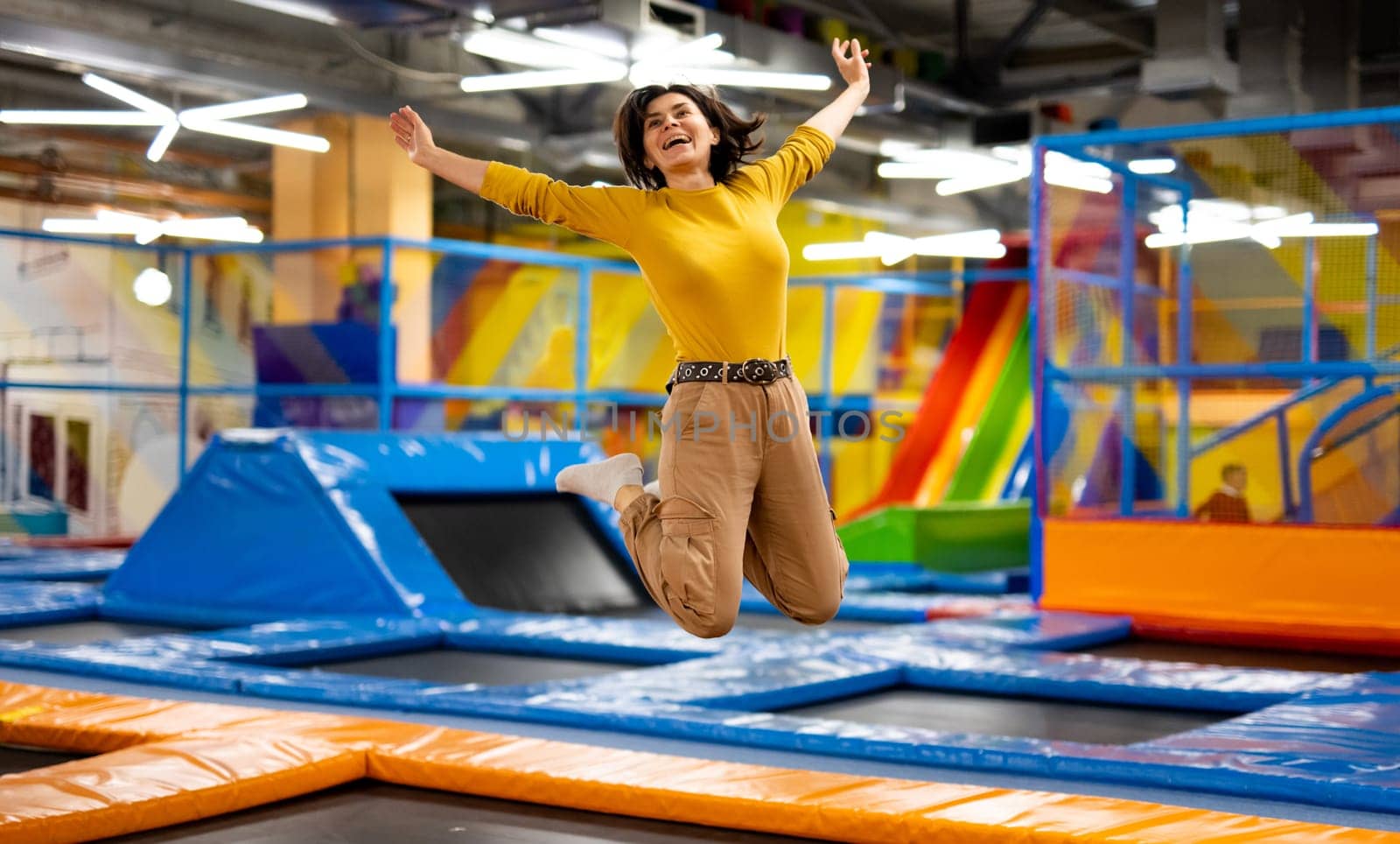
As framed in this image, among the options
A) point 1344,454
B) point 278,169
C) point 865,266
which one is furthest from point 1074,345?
point 865,266

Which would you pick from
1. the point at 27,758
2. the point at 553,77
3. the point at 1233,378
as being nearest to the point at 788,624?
the point at 1233,378

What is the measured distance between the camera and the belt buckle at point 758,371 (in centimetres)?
270

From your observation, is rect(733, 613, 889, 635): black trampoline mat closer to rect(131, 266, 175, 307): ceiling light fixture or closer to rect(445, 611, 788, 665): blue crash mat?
rect(445, 611, 788, 665): blue crash mat

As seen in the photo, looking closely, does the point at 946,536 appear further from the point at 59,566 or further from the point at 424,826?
the point at 424,826

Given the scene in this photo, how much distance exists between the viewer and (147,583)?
709 cm

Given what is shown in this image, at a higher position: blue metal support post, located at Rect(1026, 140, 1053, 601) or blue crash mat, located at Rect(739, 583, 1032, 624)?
blue metal support post, located at Rect(1026, 140, 1053, 601)

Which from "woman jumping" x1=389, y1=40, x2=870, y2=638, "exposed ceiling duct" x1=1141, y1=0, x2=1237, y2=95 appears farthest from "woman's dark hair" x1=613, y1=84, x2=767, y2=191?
"exposed ceiling duct" x1=1141, y1=0, x2=1237, y2=95

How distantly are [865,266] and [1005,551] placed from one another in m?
7.37

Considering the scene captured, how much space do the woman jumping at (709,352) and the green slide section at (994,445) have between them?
26.9 ft

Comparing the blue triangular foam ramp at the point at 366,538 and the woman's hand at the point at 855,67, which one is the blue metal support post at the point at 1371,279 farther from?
the woman's hand at the point at 855,67

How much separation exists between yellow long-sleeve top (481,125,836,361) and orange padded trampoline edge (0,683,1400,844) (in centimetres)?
104

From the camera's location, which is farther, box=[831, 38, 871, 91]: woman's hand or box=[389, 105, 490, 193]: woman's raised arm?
box=[831, 38, 871, 91]: woman's hand

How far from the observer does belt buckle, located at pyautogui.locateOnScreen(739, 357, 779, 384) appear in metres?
2.70

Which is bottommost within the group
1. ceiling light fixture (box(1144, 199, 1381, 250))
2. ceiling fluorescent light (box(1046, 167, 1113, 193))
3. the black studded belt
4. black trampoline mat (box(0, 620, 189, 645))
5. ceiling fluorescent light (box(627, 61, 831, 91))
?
black trampoline mat (box(0, 620, 189, 645))
